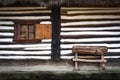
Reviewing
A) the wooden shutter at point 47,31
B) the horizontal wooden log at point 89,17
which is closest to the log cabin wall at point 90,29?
the horizontal wooden log at point 89,17

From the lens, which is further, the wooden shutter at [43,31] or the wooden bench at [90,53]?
the wooden shutter at [43,31]

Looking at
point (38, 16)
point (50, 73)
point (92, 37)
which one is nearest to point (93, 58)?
point (92, 37)

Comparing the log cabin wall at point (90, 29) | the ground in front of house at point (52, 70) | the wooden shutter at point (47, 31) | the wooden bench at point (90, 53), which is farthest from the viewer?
the wooden shutter at point (47, 31)

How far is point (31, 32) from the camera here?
12859 mm

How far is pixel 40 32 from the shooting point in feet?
41.9

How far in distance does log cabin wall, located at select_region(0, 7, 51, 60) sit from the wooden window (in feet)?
0.50

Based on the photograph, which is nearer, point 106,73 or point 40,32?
point 106,73

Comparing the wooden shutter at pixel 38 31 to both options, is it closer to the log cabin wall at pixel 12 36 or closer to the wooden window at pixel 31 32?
the wooden window at pixel 31 32

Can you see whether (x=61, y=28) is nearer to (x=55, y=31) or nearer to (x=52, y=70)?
(x=55, y=31)

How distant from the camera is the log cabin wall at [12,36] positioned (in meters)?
12.7

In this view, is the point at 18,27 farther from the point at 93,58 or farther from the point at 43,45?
the point at 93,58

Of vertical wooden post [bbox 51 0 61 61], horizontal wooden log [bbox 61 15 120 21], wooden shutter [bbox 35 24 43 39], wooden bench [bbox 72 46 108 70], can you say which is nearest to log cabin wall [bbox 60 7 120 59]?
horizontal wooden log [bbox 61 15 120 21]

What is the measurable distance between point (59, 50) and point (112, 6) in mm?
2611

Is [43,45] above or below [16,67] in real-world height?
above
